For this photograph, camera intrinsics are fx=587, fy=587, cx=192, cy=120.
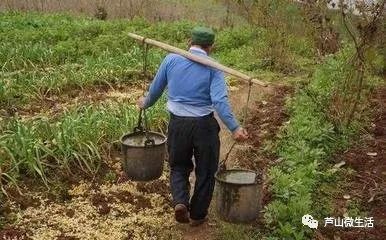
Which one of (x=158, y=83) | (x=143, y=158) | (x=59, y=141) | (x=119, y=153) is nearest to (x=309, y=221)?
(x=143, y=158)

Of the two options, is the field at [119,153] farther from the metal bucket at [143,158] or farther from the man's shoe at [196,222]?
the metal bucket at [143,158]

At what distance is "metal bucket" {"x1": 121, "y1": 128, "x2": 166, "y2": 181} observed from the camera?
17.6ft

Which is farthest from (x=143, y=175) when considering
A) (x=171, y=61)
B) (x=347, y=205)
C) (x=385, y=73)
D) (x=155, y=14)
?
(x=155, y=14)

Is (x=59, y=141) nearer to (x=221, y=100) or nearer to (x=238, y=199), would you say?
(x=221, y=100)

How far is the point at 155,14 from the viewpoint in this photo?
18344 millimetres

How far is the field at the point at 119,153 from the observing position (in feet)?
17.6

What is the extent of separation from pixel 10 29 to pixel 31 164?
8.43 metres

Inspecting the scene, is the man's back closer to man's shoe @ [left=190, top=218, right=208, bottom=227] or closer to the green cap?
the green cap

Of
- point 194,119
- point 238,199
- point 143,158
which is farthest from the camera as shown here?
point 143,158

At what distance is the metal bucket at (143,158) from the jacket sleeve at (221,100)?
2.70 ft

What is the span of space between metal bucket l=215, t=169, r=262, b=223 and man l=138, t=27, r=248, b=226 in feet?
0.96

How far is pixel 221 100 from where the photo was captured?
4.88 meters

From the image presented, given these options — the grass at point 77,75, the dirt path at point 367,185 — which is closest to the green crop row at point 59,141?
the grass at point 77,75

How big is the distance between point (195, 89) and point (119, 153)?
214 centimetres
